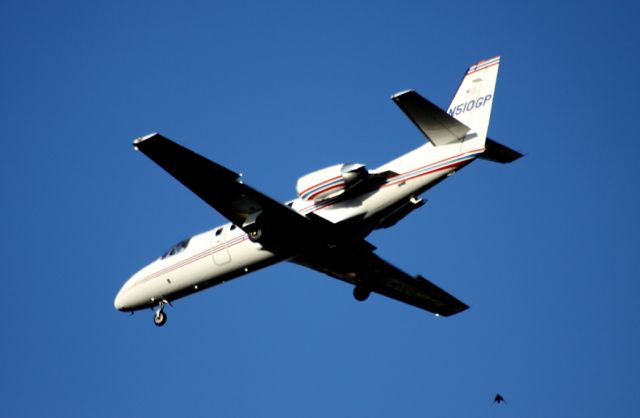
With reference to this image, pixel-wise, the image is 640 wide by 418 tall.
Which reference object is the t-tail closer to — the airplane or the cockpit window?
the airplane

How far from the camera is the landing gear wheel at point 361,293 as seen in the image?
116ft

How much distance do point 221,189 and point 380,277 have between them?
8.63m

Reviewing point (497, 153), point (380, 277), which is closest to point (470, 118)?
point (497, 153)

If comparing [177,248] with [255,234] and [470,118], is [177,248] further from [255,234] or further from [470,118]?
[470,118]

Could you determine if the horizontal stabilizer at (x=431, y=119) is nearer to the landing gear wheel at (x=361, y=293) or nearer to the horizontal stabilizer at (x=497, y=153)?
the horizontal stabilizer at (x=497, y=153)

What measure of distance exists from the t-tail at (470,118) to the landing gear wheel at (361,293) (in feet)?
27.6

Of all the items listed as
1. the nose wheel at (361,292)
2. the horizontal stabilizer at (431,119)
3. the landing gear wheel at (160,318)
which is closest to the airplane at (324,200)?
the horizontal stabilizer at (431,119)

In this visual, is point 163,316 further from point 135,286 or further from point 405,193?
point 405,193

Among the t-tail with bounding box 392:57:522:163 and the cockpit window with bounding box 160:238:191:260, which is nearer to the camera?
the t-tail with bounding box 392:57:522:163

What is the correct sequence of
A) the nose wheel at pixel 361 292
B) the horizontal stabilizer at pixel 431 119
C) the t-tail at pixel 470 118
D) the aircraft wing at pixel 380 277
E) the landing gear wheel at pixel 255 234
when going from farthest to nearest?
1. the nose wheel at pixel 361 292
2. the aircraft wing at pixel 380 277
3. the landing gear wheel at pixel 255 234
4. the t-tail at pixel 470 118
5. the horizontal stabilizer at pixel 431 119

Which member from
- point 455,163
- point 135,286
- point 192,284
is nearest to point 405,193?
point 455,163

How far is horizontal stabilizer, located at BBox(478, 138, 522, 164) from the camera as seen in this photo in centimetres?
2842

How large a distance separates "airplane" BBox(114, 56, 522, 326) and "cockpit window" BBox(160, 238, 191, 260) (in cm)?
5

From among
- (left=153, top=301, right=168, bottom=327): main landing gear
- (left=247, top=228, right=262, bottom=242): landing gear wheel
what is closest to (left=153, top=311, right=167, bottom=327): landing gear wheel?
(left=153, top=301, right=168, bottom=327): main landing gear
